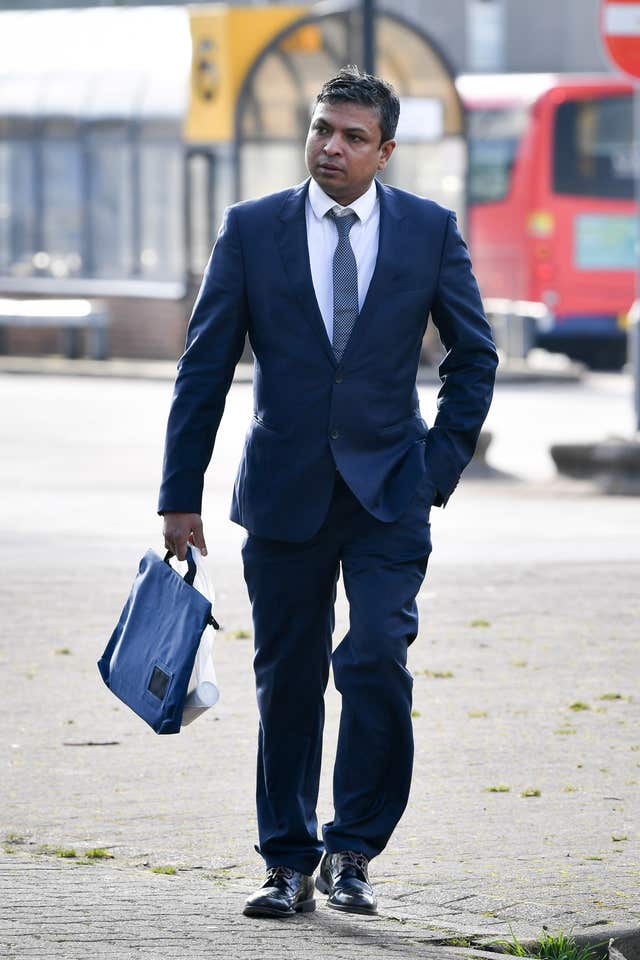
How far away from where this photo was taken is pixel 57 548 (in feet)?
37.3

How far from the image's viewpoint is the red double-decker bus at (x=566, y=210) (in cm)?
2727

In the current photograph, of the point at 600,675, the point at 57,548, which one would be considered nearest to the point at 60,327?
the point at 57,548

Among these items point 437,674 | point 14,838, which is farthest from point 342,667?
point 437,674

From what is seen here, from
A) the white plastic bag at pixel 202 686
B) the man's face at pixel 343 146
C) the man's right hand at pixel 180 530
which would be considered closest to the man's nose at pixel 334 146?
the man's face at pixel 343 146

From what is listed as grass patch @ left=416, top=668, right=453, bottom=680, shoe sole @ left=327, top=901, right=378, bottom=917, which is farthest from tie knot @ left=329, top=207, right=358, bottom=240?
grass patch @ left=416, top=668, right=453, bottom=680

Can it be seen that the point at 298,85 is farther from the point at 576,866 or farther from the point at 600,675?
the point at 576,866

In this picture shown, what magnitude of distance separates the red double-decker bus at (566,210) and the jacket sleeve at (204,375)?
22408mm

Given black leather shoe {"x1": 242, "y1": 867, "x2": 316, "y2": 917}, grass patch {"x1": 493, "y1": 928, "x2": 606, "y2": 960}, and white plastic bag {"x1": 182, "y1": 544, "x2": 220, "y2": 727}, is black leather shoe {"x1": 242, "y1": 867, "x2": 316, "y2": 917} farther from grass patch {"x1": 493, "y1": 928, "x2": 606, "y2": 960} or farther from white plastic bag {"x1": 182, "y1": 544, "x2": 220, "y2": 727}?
grass patch {"x1": 493, "y1": 928, "x2": 606, "y2": 960}

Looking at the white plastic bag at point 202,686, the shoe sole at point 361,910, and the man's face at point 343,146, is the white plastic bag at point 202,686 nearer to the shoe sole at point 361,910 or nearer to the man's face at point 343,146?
Answer: the shoe sole at point 361,910

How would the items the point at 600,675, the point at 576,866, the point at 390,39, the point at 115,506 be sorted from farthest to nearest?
the point at 390,39, the point at 115,506, the point at 600,675, the point at 576,866

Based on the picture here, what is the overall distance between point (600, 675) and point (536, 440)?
33.4 ft

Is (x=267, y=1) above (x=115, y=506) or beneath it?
above

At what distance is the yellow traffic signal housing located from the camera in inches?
1052

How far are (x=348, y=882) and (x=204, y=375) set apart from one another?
1094 mm
